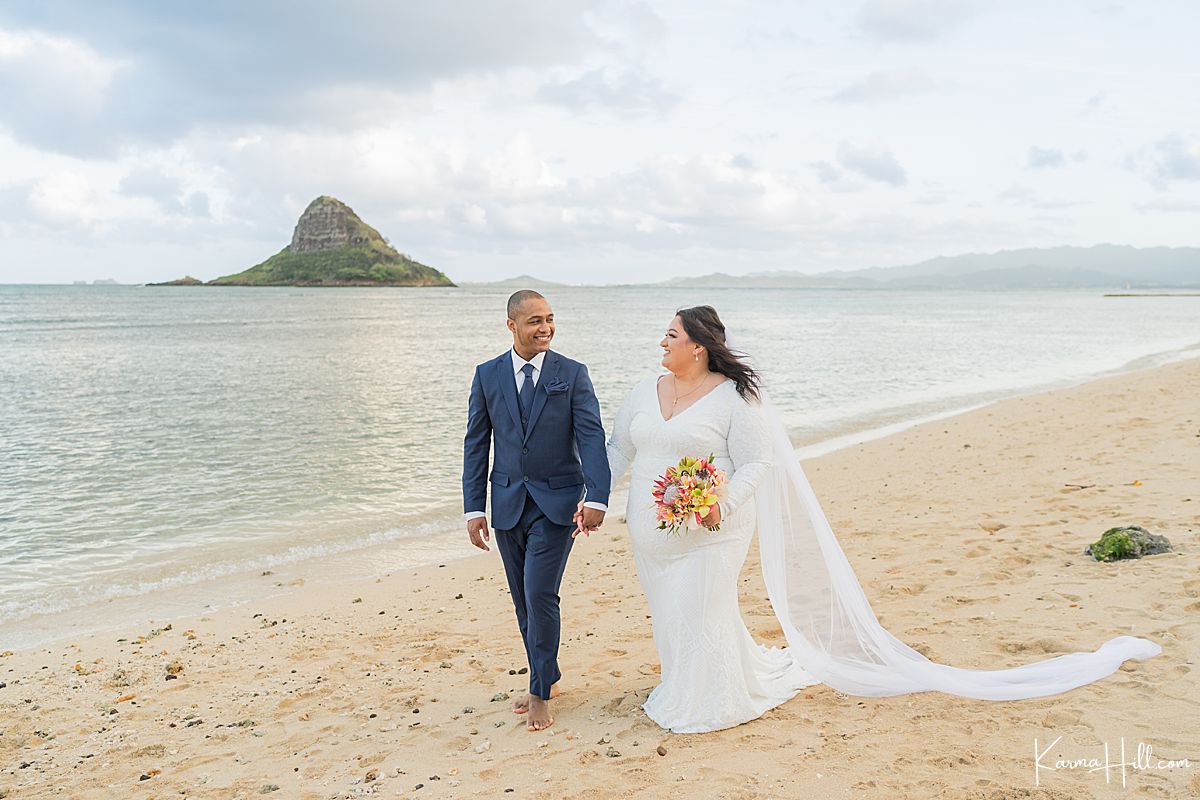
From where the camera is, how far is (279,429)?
1838 centimetres

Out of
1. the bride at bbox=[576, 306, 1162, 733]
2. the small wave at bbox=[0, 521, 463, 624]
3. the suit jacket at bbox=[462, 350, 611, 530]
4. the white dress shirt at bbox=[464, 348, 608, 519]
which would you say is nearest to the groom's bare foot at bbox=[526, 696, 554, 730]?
the bride at bbox=[576, 306, 1162, 733]

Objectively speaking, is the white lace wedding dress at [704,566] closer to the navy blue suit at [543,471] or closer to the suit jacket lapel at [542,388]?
the navy blue suit at [543,471]

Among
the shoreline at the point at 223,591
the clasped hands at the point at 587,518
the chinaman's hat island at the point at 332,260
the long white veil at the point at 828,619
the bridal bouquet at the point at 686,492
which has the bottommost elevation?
the shoreline at the point at 223,591

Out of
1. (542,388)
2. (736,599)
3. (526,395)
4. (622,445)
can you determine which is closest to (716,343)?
(622,445)

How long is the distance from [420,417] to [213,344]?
27258mm

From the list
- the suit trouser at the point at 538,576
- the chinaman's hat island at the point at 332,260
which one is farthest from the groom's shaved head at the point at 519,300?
the chinaman's hat island at the point at 332,260

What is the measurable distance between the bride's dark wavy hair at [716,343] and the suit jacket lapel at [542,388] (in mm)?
751

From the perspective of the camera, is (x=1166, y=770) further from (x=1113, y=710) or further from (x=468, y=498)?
(x=468, y=498)

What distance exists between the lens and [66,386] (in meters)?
25.5

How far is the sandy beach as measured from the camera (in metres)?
3.96

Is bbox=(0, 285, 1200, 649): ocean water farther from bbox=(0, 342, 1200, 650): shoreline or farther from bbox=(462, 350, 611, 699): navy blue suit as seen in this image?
bbox=(462, 350, 611, 699): navy blue suit

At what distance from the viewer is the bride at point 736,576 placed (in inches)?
178

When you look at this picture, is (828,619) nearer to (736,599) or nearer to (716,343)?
(736,599)

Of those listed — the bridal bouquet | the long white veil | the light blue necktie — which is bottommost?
the long white veil
